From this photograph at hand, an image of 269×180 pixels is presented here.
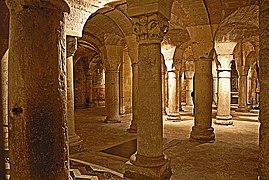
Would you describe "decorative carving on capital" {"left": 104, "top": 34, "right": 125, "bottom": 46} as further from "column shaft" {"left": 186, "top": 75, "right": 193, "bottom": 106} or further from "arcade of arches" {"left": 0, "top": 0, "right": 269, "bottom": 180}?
"column shaft" {"left": 186, "top": 75, "right": 193, "bottom": 106}

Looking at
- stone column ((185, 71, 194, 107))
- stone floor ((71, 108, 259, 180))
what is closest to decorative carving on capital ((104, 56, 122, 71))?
stone floor ((71, 108, 259, 180))

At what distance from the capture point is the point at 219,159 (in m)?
4.95

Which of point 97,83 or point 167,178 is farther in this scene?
point 97,83

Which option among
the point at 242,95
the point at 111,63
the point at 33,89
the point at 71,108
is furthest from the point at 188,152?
the point at 242,95

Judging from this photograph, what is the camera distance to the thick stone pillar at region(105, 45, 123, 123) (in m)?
9.91

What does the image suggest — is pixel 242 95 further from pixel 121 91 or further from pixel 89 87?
pixel 89 87

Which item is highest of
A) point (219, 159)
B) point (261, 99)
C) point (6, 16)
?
point (6, 16)

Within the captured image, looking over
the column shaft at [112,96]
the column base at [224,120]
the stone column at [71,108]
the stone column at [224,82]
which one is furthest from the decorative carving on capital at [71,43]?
the column base at [224,120]

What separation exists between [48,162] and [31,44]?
0.90 metres

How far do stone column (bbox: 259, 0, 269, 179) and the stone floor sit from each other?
1.48 m

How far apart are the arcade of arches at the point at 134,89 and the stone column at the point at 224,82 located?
4 cm

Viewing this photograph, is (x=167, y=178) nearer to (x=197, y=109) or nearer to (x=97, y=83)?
(x=197, y=109)

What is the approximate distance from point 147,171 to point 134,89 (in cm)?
462

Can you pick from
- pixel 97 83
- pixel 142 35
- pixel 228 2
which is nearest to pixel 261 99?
pixel 142 35
